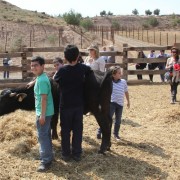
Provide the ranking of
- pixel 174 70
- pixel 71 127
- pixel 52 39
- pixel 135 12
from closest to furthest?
pixel 71 127, pixel 174 70, pixel 52 39, pixel 135 12

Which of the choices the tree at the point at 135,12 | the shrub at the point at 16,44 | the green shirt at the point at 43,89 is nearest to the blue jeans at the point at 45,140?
the green shirt at the point at 43,89

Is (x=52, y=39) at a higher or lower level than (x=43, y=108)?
higher

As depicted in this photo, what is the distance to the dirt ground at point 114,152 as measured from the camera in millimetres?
5250

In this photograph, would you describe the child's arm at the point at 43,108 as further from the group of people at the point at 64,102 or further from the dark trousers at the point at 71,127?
the dark trousers at the point at 71,127

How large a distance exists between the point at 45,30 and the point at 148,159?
1363 inches

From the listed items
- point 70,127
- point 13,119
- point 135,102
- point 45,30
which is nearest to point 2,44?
point 45,30

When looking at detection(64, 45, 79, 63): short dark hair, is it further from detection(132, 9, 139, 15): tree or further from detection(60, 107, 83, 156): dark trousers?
detection(132, 9, 139, 15): tree

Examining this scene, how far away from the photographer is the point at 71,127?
18.6 feet

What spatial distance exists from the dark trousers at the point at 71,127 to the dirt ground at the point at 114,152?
0.20 metres

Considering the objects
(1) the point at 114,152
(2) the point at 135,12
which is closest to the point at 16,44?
(1) the point at 114,152

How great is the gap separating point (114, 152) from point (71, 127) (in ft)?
3.35

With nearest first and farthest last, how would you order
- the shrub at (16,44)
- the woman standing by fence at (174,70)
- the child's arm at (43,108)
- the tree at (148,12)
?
the child's arm at (43,108), the woman standing by fence at (174,70), the shrub at (16,44), the tree at (148,12)

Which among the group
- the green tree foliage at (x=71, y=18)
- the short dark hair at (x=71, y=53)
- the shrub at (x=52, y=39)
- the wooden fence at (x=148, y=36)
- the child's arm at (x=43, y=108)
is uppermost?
the green tree foliage at (x=71, y=18)

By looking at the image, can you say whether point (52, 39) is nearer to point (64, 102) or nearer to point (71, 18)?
point (71, 18)
